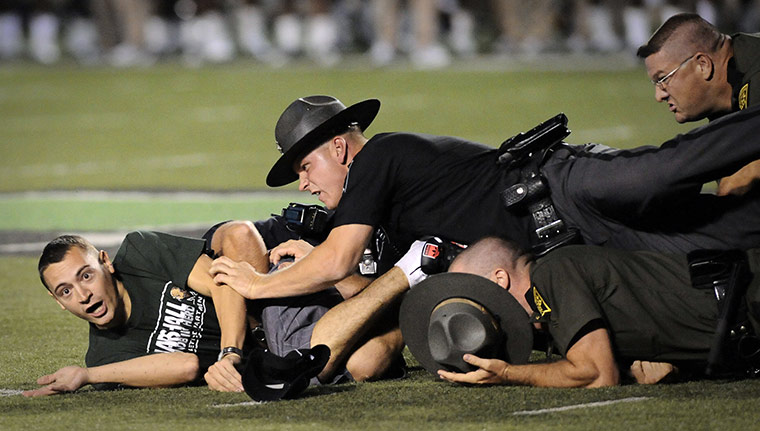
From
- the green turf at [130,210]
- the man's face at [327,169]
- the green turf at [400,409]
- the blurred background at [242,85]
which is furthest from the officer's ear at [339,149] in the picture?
the green turf at [130,210]

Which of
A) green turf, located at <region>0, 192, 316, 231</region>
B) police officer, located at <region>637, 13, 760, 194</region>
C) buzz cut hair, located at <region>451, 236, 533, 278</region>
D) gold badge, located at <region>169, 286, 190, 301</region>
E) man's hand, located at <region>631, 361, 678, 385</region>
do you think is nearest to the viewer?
man's hand, located at <region>631, 361, 678, 385</region>

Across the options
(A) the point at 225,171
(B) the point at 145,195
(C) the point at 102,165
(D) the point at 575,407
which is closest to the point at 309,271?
(D) the point at 575,407

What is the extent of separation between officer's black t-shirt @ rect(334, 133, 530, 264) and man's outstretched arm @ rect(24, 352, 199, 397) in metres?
0.90

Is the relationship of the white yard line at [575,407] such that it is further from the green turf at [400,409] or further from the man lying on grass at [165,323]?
the man lying on grass at [165,323]

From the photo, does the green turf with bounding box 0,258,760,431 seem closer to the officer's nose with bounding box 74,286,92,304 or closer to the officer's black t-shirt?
the officer's nose with bounding box 74,286,92,304

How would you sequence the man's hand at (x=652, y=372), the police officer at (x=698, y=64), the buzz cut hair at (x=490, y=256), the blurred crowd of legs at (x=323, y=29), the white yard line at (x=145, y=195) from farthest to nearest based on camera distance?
the blurred crowd of legs at (x=323, y=29)
the white yard line at (x=145, y=195)
the police officer at (x=698, y=64)
the buzz cut hair at (x=490, y=256)
the man's hand at (x=652, y=372)

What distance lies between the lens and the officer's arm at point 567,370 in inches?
213

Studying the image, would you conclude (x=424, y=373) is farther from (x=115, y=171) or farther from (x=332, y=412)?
(x=115, y=171)

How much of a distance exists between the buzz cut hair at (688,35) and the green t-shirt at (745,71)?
4.4 inches

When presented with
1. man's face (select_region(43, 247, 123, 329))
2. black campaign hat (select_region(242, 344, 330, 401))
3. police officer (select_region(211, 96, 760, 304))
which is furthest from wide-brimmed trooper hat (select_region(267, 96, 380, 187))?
black campaign hat (select_region(242, 344, 330, 401))

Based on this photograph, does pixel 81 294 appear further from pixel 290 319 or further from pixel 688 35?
pixel 688 35

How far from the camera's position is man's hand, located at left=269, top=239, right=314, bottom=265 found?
651 centimetres

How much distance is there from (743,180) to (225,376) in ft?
7.52

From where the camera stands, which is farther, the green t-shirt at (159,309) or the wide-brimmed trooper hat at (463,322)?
the green t-shirt at (159,309)
